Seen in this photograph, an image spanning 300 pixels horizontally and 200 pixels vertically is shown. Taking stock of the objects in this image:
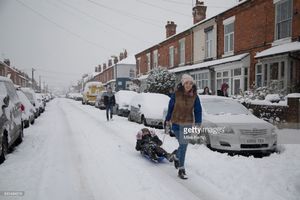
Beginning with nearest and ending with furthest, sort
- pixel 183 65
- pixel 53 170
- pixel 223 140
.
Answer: pixel 53 170 < pixel 223 140 < pixel 183 65

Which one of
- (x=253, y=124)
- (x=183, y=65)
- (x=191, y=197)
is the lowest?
(x=191, y=197)

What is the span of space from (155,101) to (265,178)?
1001 cm

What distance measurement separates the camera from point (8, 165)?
6.82 m

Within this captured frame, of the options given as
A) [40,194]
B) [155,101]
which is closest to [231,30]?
[155,101]

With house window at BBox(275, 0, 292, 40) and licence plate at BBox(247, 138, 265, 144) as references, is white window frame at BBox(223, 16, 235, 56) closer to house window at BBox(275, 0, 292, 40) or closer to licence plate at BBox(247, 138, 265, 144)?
house window at BBox(275, 0, 292, 40)

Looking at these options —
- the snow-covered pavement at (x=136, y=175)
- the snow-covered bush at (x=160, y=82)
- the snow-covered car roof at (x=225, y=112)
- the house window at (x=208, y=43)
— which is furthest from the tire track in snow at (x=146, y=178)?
the house window at (x=208, y=43)

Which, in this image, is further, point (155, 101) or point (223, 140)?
point (155, 101)

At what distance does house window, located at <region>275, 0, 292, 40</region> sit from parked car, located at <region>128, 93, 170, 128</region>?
309 inches

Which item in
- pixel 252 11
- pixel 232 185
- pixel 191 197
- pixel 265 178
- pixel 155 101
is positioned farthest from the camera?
pixel 252 11

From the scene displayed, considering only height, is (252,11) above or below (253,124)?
above

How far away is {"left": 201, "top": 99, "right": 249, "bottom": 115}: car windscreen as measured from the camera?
30.9ft

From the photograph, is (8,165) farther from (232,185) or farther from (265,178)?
(265,178)

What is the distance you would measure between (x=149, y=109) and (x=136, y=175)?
859 cm

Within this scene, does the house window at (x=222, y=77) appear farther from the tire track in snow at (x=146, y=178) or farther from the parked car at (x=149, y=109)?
the tire track in snow at (x=146, y=178)
